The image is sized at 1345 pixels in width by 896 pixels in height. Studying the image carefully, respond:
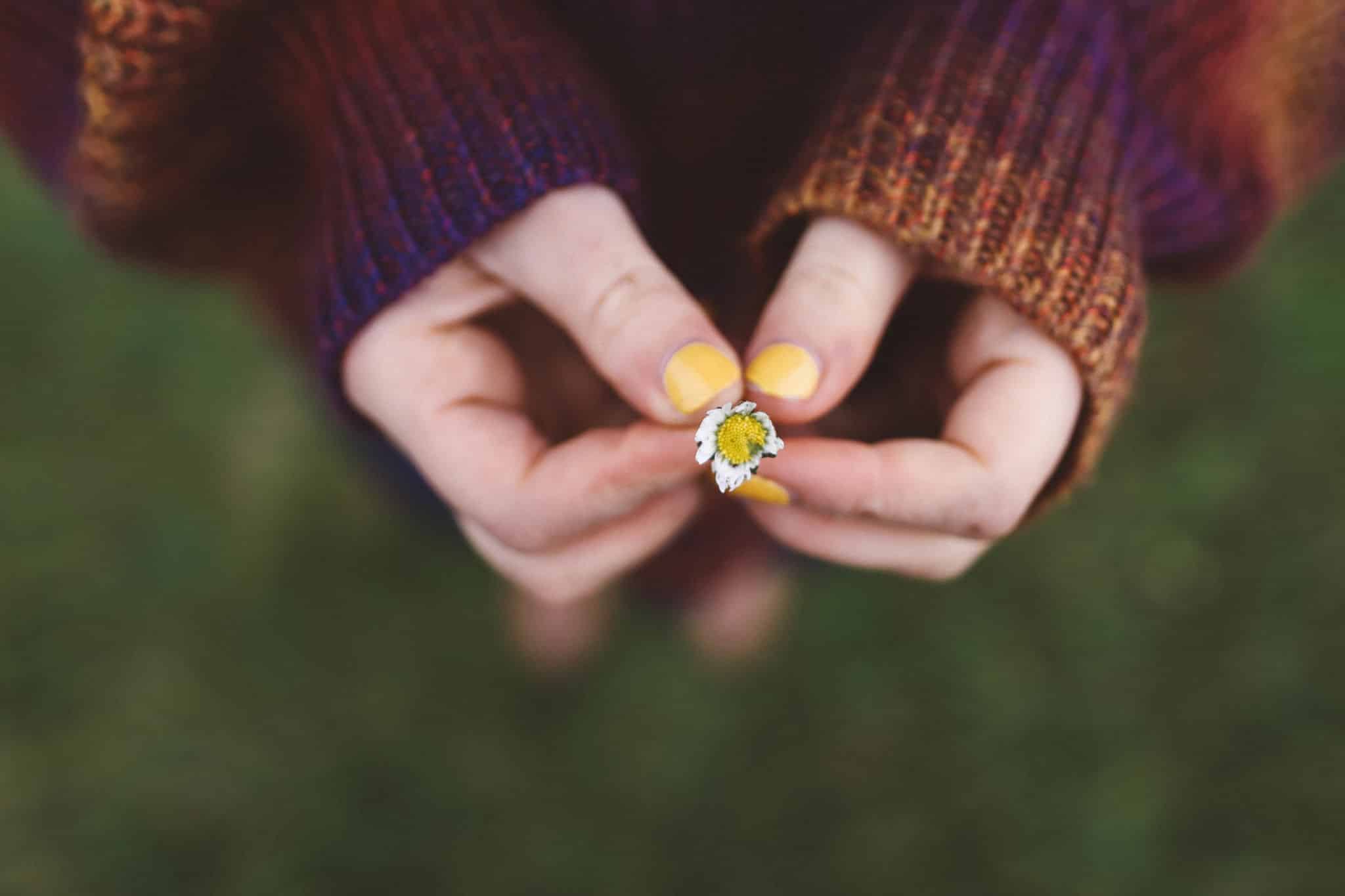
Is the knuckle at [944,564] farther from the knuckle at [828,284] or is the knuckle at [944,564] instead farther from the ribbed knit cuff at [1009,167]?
the knuckle at [828,284]

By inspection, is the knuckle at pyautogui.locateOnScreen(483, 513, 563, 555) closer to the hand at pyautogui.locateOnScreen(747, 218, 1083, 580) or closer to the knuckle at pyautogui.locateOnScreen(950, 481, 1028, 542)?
the hand at pyautogui.locateOnScreen(747, 218, 1083, 580)

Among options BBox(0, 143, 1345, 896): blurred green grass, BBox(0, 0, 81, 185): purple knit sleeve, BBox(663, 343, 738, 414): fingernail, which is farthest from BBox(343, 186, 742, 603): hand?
BBox(0, 143, 1345, 896): blurred green grass

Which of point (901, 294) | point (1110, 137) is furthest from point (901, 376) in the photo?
point (1110, 137)

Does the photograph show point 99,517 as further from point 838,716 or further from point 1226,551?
point 1226,551

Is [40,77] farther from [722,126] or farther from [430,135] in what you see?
[722,126]

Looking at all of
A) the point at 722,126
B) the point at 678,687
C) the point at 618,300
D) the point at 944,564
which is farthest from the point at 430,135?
the point at 678,687

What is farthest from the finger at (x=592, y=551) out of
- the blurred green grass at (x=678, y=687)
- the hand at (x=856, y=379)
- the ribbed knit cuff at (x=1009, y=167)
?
the blurred green grass at (x=678, y=687)
